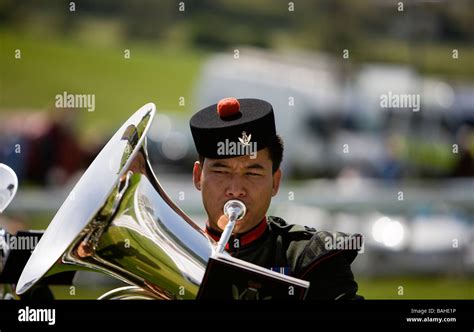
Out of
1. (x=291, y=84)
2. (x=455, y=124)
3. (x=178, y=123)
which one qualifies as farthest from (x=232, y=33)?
(x=455, y=124)

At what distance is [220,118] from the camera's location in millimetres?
2941

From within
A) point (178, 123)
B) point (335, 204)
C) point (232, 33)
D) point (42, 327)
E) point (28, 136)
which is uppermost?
point (232, 33)

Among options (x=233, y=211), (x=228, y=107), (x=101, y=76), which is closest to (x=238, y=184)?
(x=233, y=211)

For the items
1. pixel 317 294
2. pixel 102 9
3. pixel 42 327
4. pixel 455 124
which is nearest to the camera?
pixel 317 294

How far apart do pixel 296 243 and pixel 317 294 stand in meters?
0.17

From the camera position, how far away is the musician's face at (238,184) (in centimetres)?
276

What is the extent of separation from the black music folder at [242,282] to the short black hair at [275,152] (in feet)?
1.57

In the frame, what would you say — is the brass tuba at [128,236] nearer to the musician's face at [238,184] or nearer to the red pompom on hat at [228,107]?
the musician's face at [238,184]

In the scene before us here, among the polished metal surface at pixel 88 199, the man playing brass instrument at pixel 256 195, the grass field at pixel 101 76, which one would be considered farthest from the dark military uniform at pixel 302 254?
the grass field at pixel 101 76

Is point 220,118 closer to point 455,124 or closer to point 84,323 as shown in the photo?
point 84,323

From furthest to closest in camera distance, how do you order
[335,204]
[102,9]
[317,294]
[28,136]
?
[102,9] → [335,204] → [28,136] → [317,294]

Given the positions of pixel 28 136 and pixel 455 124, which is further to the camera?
pixel 455 124

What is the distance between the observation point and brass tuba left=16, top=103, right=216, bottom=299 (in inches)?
99.6

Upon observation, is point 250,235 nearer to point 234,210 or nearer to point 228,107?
point 234,210
